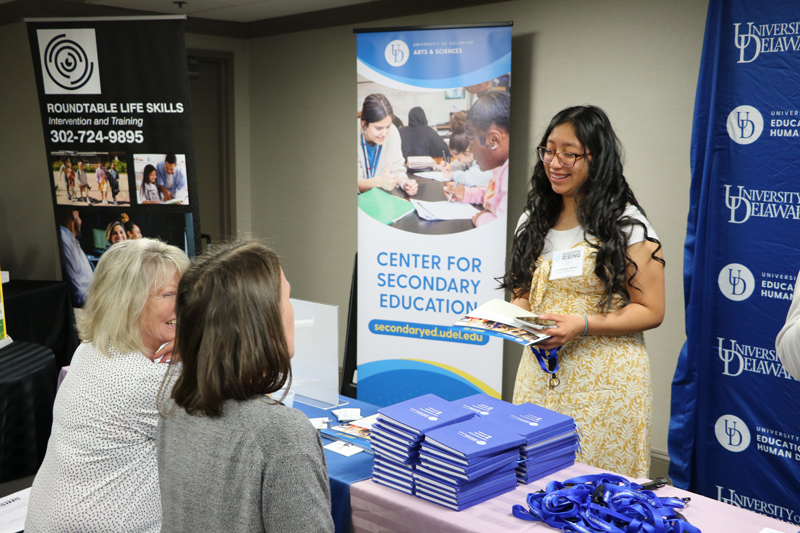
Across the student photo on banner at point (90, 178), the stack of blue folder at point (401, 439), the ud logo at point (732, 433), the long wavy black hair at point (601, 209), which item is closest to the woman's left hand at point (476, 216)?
the long wavy black hair at point (601, 209)

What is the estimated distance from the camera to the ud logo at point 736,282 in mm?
2798

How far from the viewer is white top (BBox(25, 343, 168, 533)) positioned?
1591mm

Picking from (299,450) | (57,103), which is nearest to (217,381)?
(299,450)

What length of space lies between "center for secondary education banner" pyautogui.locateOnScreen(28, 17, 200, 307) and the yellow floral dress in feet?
8.04

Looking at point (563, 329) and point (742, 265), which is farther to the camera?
point (742, 265)

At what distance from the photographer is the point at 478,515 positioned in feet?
4.98

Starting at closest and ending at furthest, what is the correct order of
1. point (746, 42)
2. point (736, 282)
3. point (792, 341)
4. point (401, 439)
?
point (792, 341)
point (401, 439)
point (746, 42)
point (736, 282)

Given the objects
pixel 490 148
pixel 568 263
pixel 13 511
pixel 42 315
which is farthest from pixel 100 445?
pixel 42 315

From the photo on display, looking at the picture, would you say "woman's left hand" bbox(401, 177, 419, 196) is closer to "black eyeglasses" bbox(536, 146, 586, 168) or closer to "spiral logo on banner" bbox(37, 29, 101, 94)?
"black eyeglasses" bbox(536, 146, 586, 168)

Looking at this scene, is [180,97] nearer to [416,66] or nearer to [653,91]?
[416,66]

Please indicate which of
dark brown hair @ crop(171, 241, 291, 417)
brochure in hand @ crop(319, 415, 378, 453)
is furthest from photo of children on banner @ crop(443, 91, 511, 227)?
dark brown hair @ crop(171, 241, 291, 417)

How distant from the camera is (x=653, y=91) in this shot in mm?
3445

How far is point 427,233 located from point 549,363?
5.89ft

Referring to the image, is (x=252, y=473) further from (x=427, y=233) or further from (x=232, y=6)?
(x=232, y=6)
